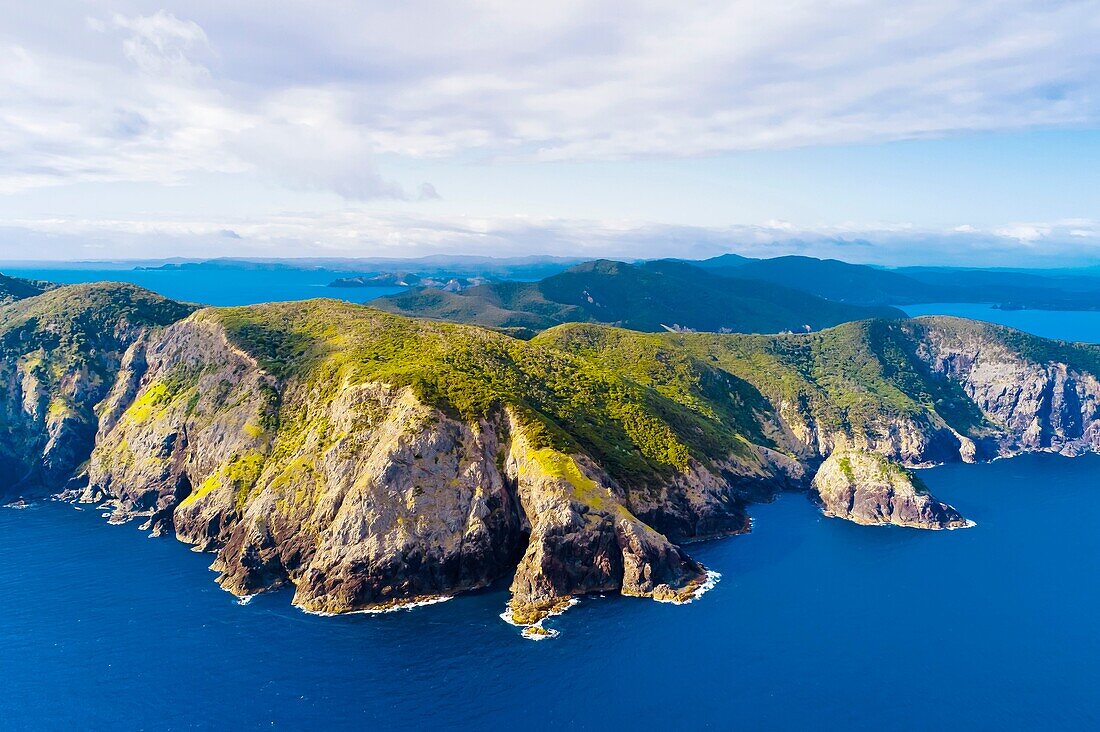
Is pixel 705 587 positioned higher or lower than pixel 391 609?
lower

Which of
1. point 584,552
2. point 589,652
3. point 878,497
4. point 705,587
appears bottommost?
point 589,652

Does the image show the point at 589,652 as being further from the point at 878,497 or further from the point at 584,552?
the point at 878,497

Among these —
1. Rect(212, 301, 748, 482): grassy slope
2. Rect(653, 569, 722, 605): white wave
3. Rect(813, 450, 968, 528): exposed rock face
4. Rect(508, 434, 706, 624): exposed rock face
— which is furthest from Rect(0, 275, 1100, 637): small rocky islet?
Rect(653, 569, 722, 605): white wave

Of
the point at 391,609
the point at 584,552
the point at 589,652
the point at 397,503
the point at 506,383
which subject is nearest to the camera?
the point at 589,652

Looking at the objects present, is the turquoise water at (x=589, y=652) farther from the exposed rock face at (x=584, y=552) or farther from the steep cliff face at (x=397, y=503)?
the steep cliff face at (x=397, y=503)

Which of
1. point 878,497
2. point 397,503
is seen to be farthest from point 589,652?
point 878,497

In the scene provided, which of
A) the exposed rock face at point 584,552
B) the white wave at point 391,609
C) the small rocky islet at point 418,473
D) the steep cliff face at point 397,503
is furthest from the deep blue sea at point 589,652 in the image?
the small rocky islet at point 418,473

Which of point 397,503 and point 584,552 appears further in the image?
point 397,503
